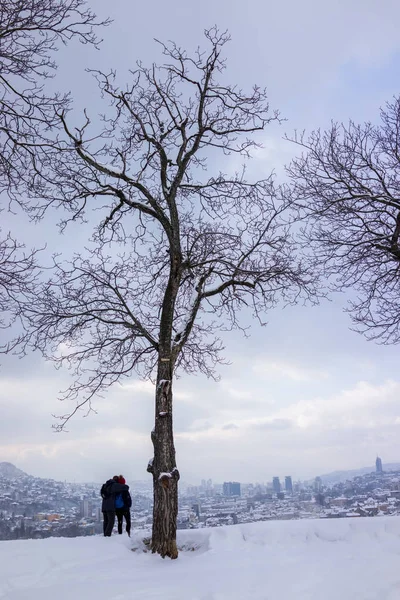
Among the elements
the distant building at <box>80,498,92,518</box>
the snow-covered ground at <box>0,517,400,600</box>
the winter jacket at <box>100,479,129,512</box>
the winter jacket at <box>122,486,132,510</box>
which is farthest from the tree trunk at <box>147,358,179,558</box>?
the distant building at <box>80,498,92,518</box>

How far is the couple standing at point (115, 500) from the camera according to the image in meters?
12.4

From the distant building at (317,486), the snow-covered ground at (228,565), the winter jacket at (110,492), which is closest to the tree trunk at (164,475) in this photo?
the snow-covered ground at (228,565)

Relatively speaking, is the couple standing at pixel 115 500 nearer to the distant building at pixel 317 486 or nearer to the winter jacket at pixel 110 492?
the winter jacket at pixel 110 492

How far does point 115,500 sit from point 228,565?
15.6 ft

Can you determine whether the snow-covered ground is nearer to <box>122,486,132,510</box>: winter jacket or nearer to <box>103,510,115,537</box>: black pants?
<box>103,510,115,537</box>: black pants

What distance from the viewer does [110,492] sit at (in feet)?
41.4

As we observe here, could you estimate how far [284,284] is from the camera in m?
12.6

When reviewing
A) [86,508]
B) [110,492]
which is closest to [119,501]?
[110,492]

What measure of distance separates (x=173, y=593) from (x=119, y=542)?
4615mm

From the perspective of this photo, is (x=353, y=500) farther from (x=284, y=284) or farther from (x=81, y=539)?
(x=81, y=539)

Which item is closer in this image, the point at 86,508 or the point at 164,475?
the point at 164,475

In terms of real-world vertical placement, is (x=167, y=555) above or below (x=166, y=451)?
below

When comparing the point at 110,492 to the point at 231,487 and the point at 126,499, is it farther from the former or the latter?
the point at 231,487

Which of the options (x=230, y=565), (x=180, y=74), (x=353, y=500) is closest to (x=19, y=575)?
(x=230, y=565)
